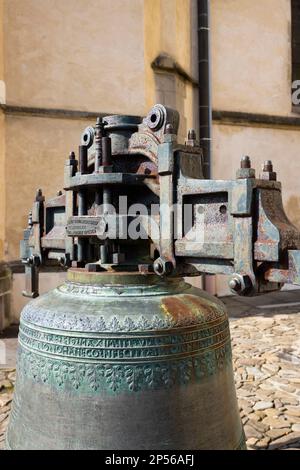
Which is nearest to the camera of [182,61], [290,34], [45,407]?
[45,407]

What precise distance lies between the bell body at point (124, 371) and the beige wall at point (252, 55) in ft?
29.6

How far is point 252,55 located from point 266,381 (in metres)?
8.01

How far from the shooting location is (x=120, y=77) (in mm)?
8562

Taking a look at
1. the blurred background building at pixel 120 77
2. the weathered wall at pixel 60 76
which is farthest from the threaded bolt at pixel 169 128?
the weathered wall at pixel 60 76

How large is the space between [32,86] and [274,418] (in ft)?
21.3

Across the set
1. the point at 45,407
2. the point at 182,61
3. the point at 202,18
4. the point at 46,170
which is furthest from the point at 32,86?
the point at 45,407

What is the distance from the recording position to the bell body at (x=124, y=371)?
192cm

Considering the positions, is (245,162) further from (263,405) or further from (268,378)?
(268,378)

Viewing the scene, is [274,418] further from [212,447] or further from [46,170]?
[46,170]

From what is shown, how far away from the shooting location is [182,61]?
31.0 ft

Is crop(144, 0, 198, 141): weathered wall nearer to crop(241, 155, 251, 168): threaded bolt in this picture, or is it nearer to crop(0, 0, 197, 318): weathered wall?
crop(0, 0, 197, 318): weathered wall

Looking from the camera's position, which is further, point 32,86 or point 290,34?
point 290,34

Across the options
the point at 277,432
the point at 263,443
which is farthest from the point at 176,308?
the point at 277,432

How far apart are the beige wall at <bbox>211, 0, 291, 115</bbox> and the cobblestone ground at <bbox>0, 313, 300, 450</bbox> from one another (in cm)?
536
